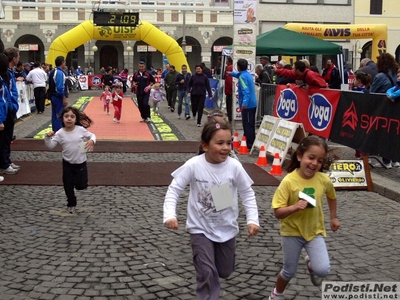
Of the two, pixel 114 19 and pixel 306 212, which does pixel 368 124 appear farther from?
pixel 114 19

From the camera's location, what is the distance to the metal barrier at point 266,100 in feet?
46.6

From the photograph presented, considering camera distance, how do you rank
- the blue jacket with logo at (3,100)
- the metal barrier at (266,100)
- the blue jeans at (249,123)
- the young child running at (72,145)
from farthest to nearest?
the metal barrier at (266,100) < the blue jeans at (249,123) < the blue jacket with logo at (3,100) < the young child running at (72,145)

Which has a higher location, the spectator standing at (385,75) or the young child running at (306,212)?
the spectator standing at (385,75)

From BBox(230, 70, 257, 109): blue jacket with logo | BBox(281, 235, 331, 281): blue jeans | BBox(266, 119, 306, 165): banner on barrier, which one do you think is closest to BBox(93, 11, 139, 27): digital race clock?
BBox(230, 70, 257, 109): blue jacket with logo

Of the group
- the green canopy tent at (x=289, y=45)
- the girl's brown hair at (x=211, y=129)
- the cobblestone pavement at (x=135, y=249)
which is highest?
the green canopy tent at (x=289, y=45)

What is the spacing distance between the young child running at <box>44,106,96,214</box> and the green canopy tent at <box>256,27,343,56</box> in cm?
1024

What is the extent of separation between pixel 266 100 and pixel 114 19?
43.0 feet

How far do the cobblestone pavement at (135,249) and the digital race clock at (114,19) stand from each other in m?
18.1

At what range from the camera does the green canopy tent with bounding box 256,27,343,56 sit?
55.0 feet

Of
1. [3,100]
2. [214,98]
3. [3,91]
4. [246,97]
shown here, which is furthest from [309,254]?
[214,98]

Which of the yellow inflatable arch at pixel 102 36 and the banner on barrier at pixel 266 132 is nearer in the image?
the banner on barrier at pixel 266 132

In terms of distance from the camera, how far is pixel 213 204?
159 inches

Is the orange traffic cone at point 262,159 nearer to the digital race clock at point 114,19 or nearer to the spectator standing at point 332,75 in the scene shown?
the spectator standing at point 332,75

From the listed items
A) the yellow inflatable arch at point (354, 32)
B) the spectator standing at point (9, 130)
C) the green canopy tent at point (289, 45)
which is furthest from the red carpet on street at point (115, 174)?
the yellow inflatable arch at point (354, 32)
